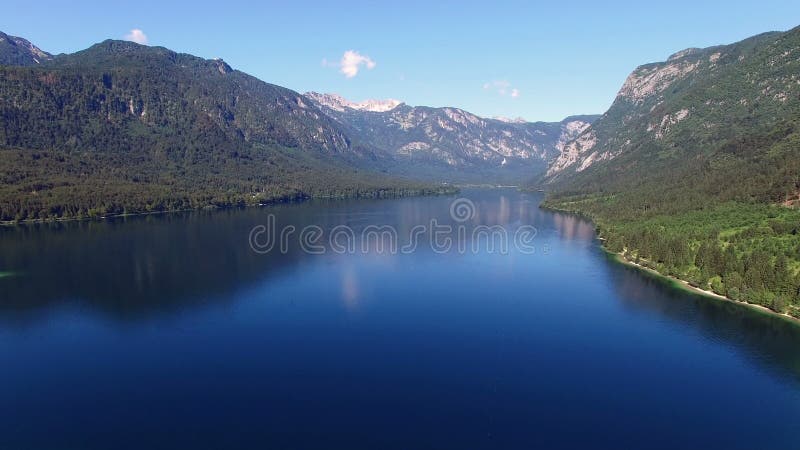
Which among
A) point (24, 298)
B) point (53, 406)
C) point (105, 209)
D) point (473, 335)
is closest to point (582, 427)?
point (473, 335)

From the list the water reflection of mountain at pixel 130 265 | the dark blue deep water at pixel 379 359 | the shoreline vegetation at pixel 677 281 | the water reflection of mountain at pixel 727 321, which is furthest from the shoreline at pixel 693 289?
the water reflection of mountain at pixel 130 265


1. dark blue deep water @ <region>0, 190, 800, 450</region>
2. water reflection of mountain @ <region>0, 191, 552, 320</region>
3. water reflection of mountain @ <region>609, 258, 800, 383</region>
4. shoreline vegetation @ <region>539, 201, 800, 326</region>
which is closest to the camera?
dark blue deep water @ <region>0, 190, 800, 450</region>

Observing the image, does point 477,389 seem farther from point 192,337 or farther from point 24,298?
point 24,298

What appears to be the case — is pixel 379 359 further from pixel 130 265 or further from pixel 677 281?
pixel 130 265

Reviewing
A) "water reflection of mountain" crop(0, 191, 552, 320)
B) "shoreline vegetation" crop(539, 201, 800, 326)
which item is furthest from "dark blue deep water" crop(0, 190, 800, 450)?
"shoreline vegetation" crop(539, 201, 800, 326)

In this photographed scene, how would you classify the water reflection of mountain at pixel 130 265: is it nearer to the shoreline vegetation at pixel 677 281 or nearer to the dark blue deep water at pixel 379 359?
the dark blue deep water at pixel 379 359

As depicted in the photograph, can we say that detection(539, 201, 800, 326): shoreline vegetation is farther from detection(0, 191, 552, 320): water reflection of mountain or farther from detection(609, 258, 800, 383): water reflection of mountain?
detection(0, 191, 552, 320): water reflection of mountain
